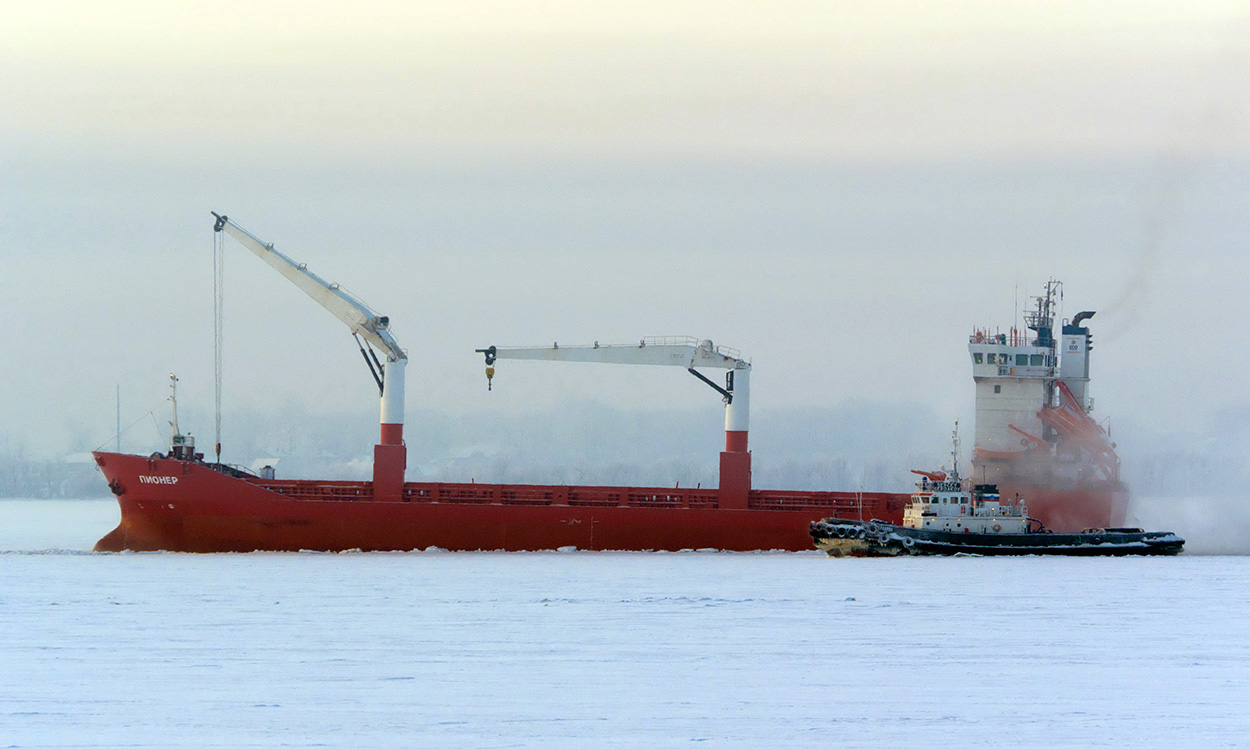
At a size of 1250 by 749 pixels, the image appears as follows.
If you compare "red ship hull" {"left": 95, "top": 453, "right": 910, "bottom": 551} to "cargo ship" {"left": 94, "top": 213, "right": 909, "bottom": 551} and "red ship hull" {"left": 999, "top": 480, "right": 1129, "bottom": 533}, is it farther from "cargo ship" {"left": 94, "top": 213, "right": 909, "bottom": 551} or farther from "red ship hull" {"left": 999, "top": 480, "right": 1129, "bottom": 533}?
"red ship hull" {"left": 999, "top": 480, "right": 1129, "bottom": 533}

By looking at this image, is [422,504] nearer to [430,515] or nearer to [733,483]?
[430,515]

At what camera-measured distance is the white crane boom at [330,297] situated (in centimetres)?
3083

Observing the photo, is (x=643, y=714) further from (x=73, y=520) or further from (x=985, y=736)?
(x=73, y=520)

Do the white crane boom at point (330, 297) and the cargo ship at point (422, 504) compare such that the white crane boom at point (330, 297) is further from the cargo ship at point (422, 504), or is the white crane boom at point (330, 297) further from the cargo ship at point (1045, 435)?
the cargo ship at point (1045, 435)

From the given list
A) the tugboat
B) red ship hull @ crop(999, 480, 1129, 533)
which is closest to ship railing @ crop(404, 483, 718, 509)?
the tugboat

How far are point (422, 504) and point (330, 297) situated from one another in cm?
543

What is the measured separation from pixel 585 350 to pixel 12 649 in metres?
17.9

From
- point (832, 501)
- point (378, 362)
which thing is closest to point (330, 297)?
point (378, 362)

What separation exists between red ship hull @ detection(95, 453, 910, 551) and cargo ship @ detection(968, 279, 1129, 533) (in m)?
3.22

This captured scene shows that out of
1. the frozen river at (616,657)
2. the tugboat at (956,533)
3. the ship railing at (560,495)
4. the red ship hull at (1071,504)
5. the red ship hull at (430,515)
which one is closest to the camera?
the frozen river at (616,657)

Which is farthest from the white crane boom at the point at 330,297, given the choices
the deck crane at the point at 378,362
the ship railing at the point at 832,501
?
the ship railing at the point at 832,501

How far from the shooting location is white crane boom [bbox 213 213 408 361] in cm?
3083

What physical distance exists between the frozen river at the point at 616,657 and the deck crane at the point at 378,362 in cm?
463

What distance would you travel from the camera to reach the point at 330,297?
31.3 metres
